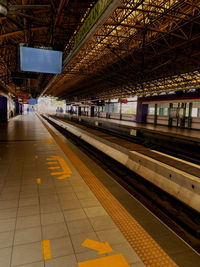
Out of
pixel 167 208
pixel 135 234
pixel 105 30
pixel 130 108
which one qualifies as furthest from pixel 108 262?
pixel 130 108

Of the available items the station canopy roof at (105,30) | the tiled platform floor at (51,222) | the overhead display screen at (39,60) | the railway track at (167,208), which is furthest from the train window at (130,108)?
the tiled platform floor at (51,222)

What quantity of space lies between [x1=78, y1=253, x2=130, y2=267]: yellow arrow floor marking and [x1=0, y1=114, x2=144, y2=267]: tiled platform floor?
2.5 inches

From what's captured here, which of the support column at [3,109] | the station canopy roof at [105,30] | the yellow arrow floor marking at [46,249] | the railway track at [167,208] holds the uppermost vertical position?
the station canopy roof at [105,30]

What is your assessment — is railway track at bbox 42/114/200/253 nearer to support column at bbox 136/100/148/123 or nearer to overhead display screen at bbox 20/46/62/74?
overhead display screen at bbox 20/46/62/74

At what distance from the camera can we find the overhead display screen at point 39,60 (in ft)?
25.1

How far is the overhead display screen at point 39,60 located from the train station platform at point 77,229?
463 centimetres

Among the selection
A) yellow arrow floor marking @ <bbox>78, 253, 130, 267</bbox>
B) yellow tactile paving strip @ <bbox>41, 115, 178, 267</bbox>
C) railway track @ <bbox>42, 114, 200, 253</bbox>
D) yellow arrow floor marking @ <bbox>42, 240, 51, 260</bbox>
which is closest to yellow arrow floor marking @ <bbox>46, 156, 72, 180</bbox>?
yellow tactile paving strip @ <bbox>41, 115, 178, 267</bbox>

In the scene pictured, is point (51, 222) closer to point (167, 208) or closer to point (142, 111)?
point (167, 208)

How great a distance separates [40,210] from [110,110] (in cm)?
3660

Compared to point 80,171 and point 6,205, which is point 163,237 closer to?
point 6,205

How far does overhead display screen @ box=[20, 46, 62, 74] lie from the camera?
764 centimetres

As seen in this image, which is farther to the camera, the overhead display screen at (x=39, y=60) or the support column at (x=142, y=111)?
the support column at (x=142, y=111)

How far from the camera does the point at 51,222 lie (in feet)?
10.2

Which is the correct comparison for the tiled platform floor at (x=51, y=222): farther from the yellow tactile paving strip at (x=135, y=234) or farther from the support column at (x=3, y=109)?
the support column at (x=3, y=109)
